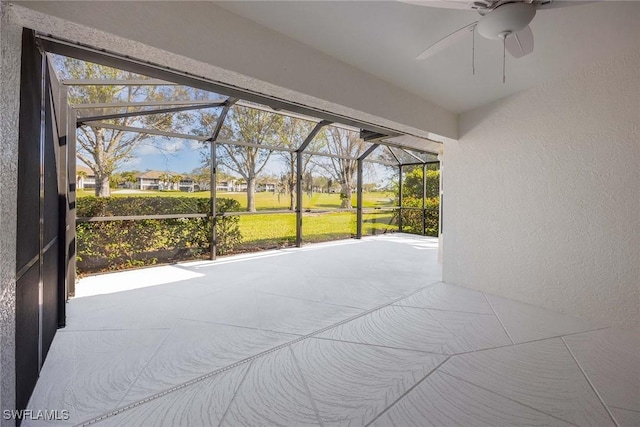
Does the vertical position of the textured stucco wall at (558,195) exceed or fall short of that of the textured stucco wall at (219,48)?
it falls short

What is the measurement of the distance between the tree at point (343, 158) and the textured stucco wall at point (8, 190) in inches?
260

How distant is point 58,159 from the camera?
2682 millimetres

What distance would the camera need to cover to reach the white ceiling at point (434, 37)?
2023 millimetres

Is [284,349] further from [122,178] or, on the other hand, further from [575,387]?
[122,178]

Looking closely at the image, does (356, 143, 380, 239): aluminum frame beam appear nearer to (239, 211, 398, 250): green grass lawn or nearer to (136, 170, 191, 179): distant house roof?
(239, 211, 398, 250): green grass lawn

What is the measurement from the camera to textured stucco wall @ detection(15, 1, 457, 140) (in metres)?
1.60

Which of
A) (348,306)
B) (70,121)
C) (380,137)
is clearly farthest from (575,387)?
(70,121)

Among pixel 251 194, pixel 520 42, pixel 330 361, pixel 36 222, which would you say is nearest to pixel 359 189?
pixel 251 194

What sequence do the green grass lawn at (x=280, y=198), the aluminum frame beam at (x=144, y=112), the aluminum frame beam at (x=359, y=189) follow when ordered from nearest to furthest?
the aluminum frame beam at (x=144, y=112) → the green grass lawn at (x=280, y=198) → the aluminum frame beam at (x=359, y=189)

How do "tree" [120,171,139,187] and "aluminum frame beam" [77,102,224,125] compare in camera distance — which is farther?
"tree" [120,171,139,187]

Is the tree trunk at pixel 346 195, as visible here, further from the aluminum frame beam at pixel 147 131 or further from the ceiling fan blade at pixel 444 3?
the ceiling fan blade at pixel 444 3

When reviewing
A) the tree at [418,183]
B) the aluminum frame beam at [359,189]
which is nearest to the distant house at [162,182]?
the aluminum frame beam at [359,189]

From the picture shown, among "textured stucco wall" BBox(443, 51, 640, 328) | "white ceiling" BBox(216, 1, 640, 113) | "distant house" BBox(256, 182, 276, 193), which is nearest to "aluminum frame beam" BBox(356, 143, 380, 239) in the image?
"distant house" BBox(256, 182, 276, 193)

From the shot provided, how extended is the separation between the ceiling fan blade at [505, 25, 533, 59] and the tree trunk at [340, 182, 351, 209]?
6.45 metres
